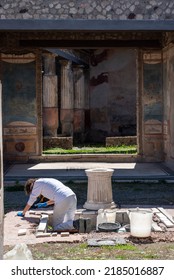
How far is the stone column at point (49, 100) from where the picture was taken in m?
18.9

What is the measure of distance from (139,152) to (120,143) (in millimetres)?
4929

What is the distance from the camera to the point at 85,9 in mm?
9781

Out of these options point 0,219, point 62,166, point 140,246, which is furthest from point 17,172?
point 0,219

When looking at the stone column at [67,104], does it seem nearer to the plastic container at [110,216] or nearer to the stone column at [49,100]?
the stone column at [49,100]

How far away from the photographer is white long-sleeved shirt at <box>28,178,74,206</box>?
7188mm

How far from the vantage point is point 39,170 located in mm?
12312

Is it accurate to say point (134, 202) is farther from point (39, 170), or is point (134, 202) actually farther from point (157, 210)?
point (39, 170)

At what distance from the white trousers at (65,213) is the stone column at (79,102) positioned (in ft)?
47.0

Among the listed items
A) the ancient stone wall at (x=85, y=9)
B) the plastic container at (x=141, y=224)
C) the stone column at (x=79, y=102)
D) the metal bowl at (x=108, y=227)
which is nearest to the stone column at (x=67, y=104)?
the stone column at (x=79, y=102)

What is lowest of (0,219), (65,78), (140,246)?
(140,246)

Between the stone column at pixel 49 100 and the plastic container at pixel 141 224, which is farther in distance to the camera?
the stone column at pixel 49 100

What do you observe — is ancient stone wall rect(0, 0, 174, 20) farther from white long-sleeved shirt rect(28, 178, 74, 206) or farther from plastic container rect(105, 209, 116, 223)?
plastic container rect(105, 209, 116, 223)

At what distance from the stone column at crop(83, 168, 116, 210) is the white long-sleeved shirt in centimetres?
89

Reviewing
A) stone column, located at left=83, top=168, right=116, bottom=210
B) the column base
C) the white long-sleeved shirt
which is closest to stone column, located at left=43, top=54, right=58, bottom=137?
stone column, located at left=83, top=168, right=116, bottom=210
